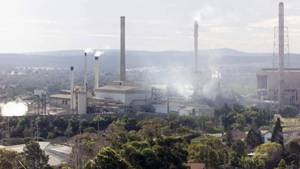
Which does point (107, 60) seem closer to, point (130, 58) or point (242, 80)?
point (130, 58)

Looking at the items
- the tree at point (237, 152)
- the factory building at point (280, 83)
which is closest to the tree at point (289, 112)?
the factory building at point (280, 83)

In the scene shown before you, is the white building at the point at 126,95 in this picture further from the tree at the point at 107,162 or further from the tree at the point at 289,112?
the tree at the point at 107,162

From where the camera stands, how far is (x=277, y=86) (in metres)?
33.3

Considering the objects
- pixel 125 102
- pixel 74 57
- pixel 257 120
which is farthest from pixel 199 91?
pixel 74 57

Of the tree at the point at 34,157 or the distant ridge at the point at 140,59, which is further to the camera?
the distant ridge at the point at 140,59

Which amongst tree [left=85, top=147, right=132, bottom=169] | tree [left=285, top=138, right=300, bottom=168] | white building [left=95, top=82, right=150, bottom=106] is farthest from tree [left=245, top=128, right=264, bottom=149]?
white building [left=95, top=82, right=150, bottom=106]

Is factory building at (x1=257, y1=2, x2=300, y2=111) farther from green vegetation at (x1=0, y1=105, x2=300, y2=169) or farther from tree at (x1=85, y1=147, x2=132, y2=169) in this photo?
tree at (x1=85, y1=147, x2=132, y2=169)

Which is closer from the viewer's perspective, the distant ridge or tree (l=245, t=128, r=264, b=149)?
tree (l=245, t=128, r=264, b=149)

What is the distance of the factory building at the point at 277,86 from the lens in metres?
31.9

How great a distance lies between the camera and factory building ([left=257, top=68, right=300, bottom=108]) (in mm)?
31875

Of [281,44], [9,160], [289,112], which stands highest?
[281,44]

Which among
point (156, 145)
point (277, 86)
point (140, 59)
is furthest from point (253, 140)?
point (140, 59)

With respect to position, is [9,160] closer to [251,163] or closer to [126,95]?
[251,163]

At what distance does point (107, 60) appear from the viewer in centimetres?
9531
